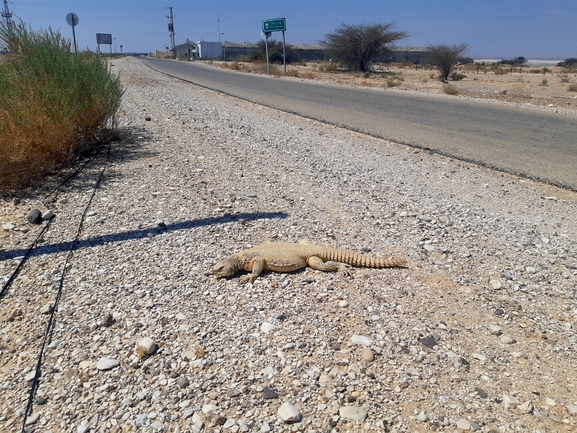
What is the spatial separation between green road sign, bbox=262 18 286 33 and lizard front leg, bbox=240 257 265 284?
1703 inches

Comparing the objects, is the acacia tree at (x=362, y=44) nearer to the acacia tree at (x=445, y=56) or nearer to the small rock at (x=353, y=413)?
the acacia tree at (x=445, y=56)

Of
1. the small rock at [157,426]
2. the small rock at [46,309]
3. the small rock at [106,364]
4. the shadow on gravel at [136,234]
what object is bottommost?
the small rock at [157,426]

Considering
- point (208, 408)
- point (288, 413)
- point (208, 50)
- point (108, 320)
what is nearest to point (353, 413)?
point (288, 413)

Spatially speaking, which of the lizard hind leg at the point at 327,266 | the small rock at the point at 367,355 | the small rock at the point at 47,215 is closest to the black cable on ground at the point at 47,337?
the small rock at the point at 47,215

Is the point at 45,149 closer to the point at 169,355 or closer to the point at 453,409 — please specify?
the point at 169,355

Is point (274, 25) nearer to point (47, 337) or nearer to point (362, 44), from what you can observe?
point (362, 44)

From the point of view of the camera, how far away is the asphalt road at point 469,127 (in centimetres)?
876

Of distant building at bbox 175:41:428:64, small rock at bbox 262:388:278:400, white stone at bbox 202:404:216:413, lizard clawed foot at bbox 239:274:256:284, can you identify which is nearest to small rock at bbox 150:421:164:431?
white stone at bbox 202:404:216:413

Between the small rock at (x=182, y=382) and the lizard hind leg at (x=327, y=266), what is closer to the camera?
the small rock at (x=182, y=382)

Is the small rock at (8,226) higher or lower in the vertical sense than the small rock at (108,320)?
higher

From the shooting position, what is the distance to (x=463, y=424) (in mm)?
2562

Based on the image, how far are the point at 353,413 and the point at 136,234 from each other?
3430 mm

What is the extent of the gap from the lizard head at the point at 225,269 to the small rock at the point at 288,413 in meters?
1.65

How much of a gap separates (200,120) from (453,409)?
11.5m
